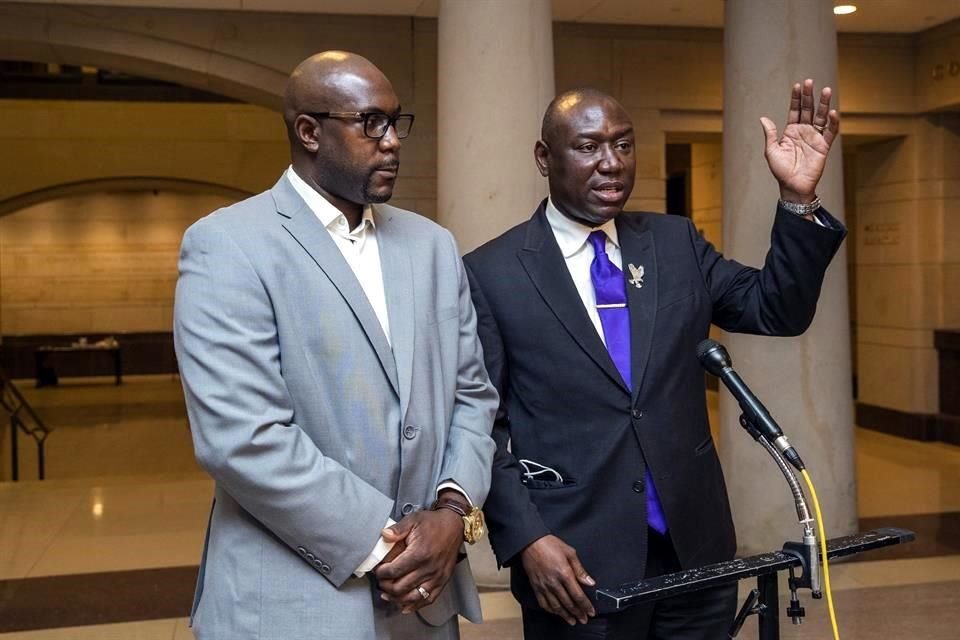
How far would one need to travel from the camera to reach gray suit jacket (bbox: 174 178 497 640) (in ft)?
5.83

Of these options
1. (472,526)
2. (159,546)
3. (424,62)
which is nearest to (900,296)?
(424,62)

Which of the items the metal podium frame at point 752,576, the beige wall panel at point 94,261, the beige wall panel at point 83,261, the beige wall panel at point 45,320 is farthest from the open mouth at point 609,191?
the beige wall panel at point 45,320

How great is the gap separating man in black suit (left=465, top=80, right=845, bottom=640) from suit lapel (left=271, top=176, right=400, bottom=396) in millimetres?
395

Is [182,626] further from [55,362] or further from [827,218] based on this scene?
[55,362]

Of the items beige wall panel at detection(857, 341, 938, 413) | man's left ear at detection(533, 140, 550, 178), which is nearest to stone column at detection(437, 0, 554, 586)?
man's left ear at detection(533, 140, 550, 178)

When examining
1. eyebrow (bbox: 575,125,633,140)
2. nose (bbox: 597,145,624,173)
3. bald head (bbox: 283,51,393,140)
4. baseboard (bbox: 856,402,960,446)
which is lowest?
baseboard (bbox: 856,402,960,446)

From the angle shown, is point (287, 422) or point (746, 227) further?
point (746, 227)

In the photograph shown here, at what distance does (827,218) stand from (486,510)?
94 cm

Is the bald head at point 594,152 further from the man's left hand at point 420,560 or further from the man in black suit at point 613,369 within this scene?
the man's left hand at point 420,560

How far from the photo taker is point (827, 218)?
7.22 ft

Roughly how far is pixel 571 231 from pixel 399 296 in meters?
0.50

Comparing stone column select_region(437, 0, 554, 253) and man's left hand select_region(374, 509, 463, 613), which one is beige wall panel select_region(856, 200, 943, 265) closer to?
stone column select_region(437, 0, 554, 253)

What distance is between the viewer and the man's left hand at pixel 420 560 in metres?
1.84

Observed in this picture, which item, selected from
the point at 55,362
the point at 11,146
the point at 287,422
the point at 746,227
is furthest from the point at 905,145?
the point at 55,362
